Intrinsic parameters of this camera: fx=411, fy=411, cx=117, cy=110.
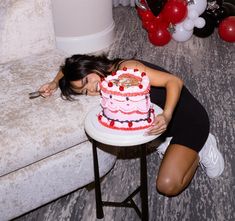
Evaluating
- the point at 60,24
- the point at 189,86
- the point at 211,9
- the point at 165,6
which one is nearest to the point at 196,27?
the point at 211,9

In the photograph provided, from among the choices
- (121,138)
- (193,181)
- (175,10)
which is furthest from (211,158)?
(175,10)

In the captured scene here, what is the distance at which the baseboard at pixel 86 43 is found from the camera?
4.10 metres

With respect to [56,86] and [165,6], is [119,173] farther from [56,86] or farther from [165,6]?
[165,6]

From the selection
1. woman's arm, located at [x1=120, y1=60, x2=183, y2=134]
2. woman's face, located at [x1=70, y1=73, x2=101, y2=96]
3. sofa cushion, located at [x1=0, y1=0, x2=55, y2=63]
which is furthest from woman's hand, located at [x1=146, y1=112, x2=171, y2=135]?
sofa cushion, located at [x1=0, y1=0, x2=55, y2=63]

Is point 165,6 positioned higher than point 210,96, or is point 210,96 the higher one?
point 165,6

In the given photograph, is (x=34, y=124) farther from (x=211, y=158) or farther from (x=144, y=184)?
(x=211, y=158)

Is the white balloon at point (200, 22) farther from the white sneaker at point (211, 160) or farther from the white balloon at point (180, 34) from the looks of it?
the white sneaker at point (211, 160)

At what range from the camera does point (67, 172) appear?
2.15 m

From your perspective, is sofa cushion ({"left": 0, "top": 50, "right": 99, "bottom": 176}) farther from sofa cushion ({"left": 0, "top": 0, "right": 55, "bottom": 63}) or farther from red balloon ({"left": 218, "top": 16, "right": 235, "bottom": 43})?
red balloon ({"left": 218, "top": 16, "right": 235, "bottom": 43})

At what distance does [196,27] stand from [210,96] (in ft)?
4.13

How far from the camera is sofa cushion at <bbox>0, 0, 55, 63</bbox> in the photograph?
263 centimetres

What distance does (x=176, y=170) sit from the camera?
225 centimetres

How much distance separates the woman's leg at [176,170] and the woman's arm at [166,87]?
47cm

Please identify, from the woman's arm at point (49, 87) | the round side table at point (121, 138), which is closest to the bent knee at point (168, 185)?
the round side table at point (121, 138)
